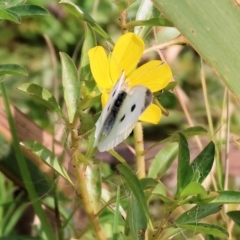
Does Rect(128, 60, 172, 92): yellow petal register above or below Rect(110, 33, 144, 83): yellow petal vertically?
below

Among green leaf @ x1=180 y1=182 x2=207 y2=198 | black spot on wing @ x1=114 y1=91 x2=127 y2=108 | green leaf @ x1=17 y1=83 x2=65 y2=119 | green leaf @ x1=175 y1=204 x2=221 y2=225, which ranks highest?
green leaf @ x1=17 y1=83 x2=65 y2=119

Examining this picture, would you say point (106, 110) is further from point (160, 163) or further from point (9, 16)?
point (160, 163)

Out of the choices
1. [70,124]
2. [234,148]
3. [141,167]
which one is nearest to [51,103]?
[70,124]

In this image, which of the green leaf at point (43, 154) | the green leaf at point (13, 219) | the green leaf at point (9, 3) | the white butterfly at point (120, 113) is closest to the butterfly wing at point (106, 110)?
the white butterfly at point (120, 113)

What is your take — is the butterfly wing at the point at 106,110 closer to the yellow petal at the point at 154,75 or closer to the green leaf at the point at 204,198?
the yellow petal at the point at 154,75

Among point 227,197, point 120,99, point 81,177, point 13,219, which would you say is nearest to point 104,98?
point 120,99

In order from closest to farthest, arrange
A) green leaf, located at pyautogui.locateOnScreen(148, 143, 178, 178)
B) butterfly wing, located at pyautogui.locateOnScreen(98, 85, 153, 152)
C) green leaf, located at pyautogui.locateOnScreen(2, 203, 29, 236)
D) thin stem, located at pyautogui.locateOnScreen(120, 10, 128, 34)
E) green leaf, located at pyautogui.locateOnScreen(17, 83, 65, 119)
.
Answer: butterfly wing, located at pyautogui.locateOnScreen(98, 85, 153, 152) < green leaf, located at pyautogui.locateOnScreen(17, 83, 65, 119) < thin stem, located at pyautogui.locateOnScreen(120, 10, 128, 34) < green leaf, located at pyautogui.locateOnScreen(148, 143, 178, 178) < green leaf, located at pyautogui.locateOnScreen(2, 203, 29, 236)

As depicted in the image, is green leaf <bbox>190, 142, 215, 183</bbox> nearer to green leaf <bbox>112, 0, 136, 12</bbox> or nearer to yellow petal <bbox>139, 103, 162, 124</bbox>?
yellow petal <bbox>139, 103, 162, 124</bbox>

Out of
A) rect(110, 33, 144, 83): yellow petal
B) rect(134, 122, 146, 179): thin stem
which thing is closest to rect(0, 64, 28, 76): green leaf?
rect(110, 33, 144, 83): yellow petal
